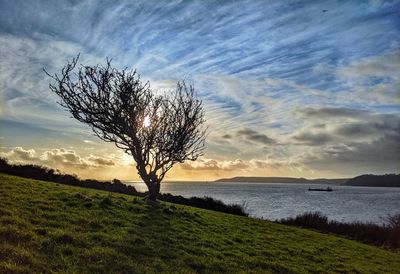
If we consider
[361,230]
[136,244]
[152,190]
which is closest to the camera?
[136,244]

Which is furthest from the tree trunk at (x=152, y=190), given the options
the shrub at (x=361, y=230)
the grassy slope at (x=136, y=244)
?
the shrub at (x=361, y=230)

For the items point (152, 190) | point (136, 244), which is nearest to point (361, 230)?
point (152, 190)

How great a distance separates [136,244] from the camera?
1537cm

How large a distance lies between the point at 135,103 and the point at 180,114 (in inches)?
178

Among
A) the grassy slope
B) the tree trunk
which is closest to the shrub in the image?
the grassy slope

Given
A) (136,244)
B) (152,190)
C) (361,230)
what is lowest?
(361,230)

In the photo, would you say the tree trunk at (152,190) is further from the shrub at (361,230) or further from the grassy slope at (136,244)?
the shrub at (361,230)

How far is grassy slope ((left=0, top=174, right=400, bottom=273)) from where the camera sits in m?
12.0

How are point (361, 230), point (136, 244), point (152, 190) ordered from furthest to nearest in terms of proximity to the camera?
1. point (361, 230)
2. point (152, 190)
3. point (136, 244)

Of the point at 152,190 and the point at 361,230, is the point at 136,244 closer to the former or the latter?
the point at 152,190

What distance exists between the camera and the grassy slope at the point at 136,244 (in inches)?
472

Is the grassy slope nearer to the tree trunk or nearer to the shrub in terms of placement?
the tree trunk

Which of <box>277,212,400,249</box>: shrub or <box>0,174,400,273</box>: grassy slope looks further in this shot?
<box>277,212,400,249</box>: shrub

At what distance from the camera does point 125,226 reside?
61.0 ft
